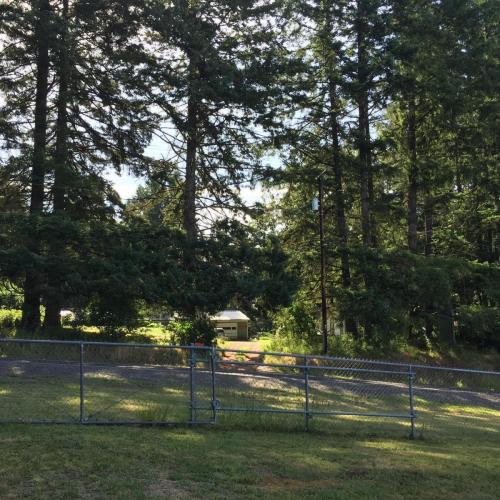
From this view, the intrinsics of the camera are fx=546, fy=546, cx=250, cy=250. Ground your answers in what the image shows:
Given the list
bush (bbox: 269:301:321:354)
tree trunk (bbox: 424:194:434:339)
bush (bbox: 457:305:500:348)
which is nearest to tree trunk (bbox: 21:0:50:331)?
bush (bbox: 269:301:321:354)

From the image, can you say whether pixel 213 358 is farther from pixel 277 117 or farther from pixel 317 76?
pixel 317 76

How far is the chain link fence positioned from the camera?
9.24 meters

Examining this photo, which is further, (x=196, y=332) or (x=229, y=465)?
(x=196, y=332)

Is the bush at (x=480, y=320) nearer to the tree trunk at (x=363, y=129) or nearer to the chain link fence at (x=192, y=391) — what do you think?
the tree trunk at (x=363, y=129)

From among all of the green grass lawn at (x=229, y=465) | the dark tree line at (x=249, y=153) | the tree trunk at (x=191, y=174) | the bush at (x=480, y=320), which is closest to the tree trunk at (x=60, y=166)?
the dark tree line at (x=249, y=153)

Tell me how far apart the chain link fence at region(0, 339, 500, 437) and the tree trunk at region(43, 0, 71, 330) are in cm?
333

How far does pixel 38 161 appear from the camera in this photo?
21641mm

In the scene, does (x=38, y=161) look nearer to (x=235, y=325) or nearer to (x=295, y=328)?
(x=295, y=328)

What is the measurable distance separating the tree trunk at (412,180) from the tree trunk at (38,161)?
17959 mm

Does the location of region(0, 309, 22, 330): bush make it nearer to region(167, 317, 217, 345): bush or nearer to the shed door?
region(167, 317, 217, 345): bush

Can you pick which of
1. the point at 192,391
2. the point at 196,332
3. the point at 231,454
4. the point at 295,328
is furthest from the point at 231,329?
the point at 231,454

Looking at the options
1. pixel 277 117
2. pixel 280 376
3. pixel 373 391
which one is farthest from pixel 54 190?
pixel 373 391

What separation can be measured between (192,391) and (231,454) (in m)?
1.95

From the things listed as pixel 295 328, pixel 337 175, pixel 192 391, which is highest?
pixel 337 175
